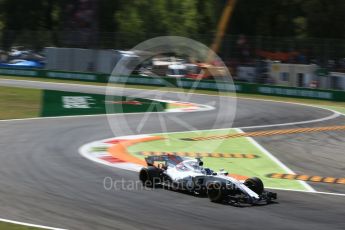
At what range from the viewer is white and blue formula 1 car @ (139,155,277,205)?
11.2 m

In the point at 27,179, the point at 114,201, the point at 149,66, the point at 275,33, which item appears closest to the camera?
the point at 114,201

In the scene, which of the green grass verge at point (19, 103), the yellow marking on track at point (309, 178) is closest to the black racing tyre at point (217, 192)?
the yellow marking on track at point (309, 178)

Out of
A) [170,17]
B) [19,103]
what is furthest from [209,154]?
[170,17]

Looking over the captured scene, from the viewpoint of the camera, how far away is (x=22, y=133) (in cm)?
2044

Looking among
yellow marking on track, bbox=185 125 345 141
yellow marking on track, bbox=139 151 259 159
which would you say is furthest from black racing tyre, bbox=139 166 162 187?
yellow marking on track, bbox=185 125 345 141

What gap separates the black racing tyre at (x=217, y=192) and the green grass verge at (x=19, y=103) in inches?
584

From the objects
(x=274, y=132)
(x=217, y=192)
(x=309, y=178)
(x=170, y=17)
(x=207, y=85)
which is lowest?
(x=274, y=132)

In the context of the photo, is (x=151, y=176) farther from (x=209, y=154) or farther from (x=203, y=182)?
(x=209, y=154)

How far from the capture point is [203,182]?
11727mm

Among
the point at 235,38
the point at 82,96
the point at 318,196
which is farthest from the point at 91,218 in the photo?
A: the point at 235,38

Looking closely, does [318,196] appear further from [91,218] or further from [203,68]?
[203,68]

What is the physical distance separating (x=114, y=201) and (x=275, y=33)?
51.4 m

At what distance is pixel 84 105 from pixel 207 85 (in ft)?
44.4

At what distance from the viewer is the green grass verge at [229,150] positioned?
1480 cm
